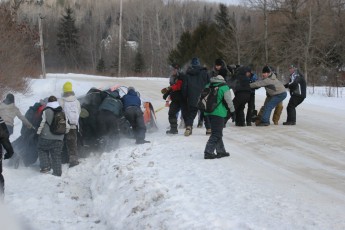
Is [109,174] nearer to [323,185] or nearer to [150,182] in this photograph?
[150,182]

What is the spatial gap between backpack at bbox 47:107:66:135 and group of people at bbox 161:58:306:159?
9.14 ft

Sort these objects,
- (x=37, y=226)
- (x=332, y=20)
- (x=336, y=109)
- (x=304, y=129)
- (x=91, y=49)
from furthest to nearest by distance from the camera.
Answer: (x=91, y=49), (x=332, y=20), (x=336, y=109), (x=304, y=129), (x=37, y=226)

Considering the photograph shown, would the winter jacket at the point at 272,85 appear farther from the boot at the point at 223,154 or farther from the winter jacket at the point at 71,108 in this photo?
the winter jacket at the point at 71,108

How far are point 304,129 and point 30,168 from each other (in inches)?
279

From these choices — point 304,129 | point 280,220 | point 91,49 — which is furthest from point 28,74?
point 91,49

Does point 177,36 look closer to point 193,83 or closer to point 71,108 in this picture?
point 193,83

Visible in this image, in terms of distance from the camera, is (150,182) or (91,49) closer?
(150,182)

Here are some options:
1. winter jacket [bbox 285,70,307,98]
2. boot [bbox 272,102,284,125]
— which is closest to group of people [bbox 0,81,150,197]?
boot [bbox 272,102,284,125]

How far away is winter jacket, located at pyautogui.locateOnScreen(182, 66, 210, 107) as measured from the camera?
1124cm

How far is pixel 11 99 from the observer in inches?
419

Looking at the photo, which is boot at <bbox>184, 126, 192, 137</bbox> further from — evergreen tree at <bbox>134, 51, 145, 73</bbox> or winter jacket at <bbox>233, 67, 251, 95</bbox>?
evergreen tree at <bbox>134, 51, 145, 73</bbox>

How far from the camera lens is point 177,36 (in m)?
80.8

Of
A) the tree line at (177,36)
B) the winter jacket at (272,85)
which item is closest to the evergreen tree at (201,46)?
the tree line at (177,36)

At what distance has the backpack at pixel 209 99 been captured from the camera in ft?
28.4
